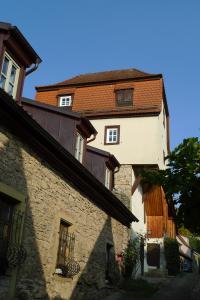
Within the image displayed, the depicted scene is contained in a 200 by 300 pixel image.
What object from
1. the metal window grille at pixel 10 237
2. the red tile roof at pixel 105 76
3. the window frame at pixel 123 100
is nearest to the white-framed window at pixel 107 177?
the window frame at pixel 123 100

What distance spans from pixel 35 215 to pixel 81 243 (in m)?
2.99

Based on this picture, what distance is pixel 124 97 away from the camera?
69.1 ft

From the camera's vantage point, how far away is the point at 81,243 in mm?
11359

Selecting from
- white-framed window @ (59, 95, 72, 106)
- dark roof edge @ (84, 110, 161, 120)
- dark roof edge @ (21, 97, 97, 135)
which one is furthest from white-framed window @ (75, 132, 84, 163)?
white-framed window @ (59, 95, 72, 106)

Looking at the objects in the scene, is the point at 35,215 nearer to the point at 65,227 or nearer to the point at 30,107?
the point at 65,227

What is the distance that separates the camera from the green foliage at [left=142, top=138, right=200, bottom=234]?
27.7 feet

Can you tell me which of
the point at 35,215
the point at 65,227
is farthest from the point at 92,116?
the point at 35,215

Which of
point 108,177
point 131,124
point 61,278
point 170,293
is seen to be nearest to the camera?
point 61,278

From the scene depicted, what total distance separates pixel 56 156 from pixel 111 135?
1054 centimetres

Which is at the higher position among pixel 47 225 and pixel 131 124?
pixel 131 124

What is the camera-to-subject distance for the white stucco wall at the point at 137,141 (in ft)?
62.7

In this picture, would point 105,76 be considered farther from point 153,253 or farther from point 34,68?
point 34,68

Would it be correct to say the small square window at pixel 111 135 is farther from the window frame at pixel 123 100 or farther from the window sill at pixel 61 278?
the window sill at pixel 61 278

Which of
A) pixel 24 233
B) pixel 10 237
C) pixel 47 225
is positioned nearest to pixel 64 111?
pixel 47 225
